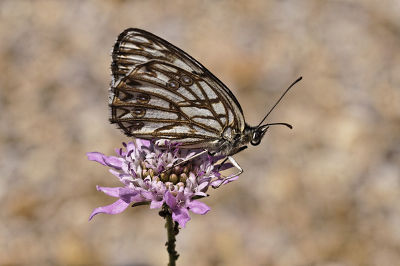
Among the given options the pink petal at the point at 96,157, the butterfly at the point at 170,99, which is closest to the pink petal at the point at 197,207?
the butterfly at the point at 170,99

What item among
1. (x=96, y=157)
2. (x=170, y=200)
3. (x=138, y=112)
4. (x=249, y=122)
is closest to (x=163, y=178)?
A: (x=170, y=200)

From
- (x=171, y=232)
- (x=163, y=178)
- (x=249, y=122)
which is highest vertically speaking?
(x=249, y=122)

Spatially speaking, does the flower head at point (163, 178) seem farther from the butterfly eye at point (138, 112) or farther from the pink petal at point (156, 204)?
the butterfly eye at point (138, 112)

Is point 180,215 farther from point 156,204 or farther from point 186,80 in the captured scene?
point 186,80

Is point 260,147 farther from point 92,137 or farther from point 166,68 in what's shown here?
point 166,68

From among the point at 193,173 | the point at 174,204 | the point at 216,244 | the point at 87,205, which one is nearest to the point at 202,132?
the point at 193,173

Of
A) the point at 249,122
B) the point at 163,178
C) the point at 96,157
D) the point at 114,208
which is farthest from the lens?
the point at 249,122
